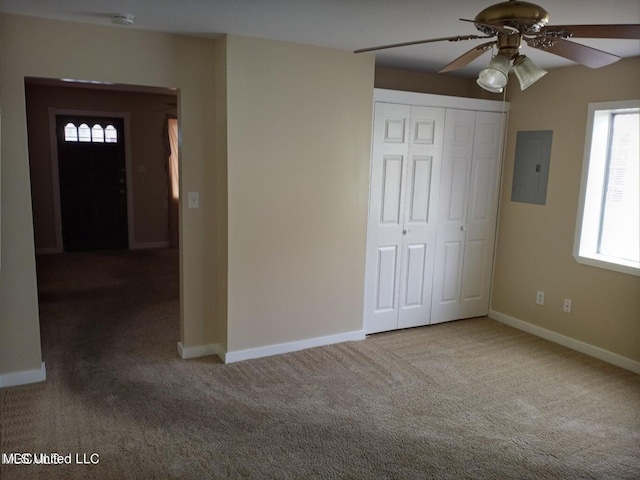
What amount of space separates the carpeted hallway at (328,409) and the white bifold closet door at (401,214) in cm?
25

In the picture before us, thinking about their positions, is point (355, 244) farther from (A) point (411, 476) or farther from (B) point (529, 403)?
(A) point (411, 476)

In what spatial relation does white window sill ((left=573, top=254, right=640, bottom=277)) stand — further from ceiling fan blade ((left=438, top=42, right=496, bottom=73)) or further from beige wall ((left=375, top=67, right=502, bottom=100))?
ceiling fan blade ((left=438, top=42, right=496, bottom=73))

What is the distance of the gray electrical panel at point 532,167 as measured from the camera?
4.31m

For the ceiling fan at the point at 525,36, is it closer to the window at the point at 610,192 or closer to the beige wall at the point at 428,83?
the window at the point at 610,192

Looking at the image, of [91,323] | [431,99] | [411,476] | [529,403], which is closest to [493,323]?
[529,403]

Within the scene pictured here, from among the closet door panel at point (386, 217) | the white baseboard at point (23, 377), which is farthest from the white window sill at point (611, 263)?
the white baseboard at point (23, 377)

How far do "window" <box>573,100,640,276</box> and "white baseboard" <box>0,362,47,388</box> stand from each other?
13.1 ft

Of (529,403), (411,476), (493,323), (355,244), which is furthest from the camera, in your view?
(493,323)

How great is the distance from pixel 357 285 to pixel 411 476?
1.87m

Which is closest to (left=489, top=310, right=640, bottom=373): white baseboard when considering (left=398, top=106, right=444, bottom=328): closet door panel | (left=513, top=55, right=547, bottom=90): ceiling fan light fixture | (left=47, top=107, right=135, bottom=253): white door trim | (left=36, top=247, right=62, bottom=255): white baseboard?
(left=398, top=106, right=444, bottom=328): closet door panel

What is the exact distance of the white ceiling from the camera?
253 centimetres

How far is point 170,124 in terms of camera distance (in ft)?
23.9

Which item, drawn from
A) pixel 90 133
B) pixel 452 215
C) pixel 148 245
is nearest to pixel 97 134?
pixel 90 133

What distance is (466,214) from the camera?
4641mm
